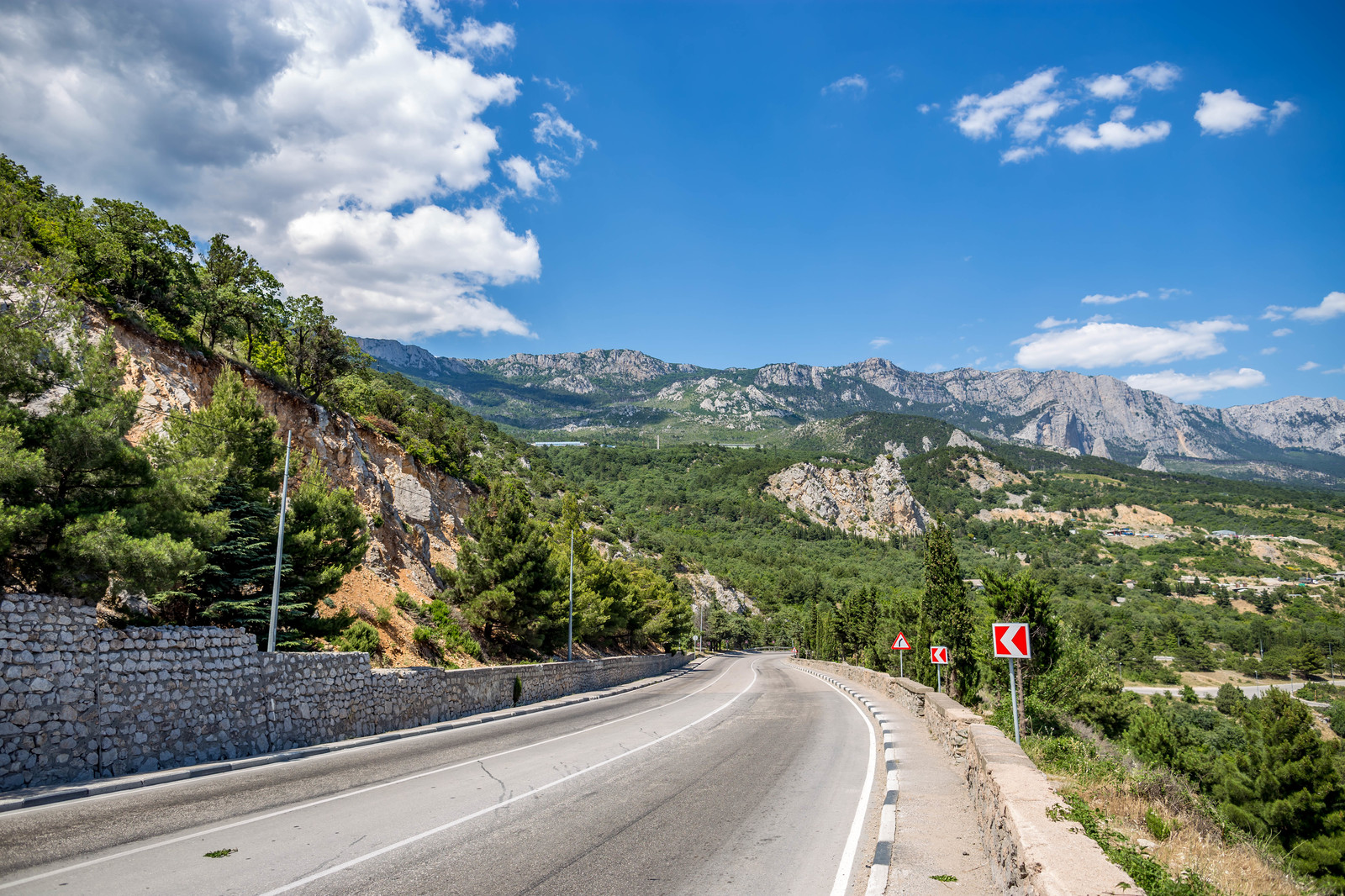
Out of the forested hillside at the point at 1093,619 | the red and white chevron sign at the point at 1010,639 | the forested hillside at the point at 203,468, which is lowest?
the forested hillside at the point at 1093,619

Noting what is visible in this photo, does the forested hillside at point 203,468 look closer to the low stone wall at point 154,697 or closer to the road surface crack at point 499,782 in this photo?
the low stone wall at point 154,697

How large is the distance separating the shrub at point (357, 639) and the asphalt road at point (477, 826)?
19.5 ft

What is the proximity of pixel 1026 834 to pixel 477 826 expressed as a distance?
20.1ft

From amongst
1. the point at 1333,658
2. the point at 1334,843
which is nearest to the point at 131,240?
the point at 1334,843

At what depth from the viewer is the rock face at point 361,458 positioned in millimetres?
22984

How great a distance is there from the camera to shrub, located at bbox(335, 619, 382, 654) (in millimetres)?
19016

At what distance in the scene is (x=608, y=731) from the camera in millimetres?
16953

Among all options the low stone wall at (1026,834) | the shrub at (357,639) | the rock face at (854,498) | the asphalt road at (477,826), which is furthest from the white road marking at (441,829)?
the rock face at (854,498)

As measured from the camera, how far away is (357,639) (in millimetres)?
19406

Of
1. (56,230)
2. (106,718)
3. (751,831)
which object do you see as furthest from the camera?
(56,230)

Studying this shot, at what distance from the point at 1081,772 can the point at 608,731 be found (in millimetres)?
11458

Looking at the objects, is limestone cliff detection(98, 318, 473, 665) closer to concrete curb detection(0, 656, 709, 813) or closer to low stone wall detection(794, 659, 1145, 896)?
concrete curb detection(0, 656, 709, 813)

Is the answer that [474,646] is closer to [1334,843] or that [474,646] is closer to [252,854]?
[252,854]

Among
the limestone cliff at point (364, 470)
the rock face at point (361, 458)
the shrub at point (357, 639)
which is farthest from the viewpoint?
the rock face at point (361, 458)
